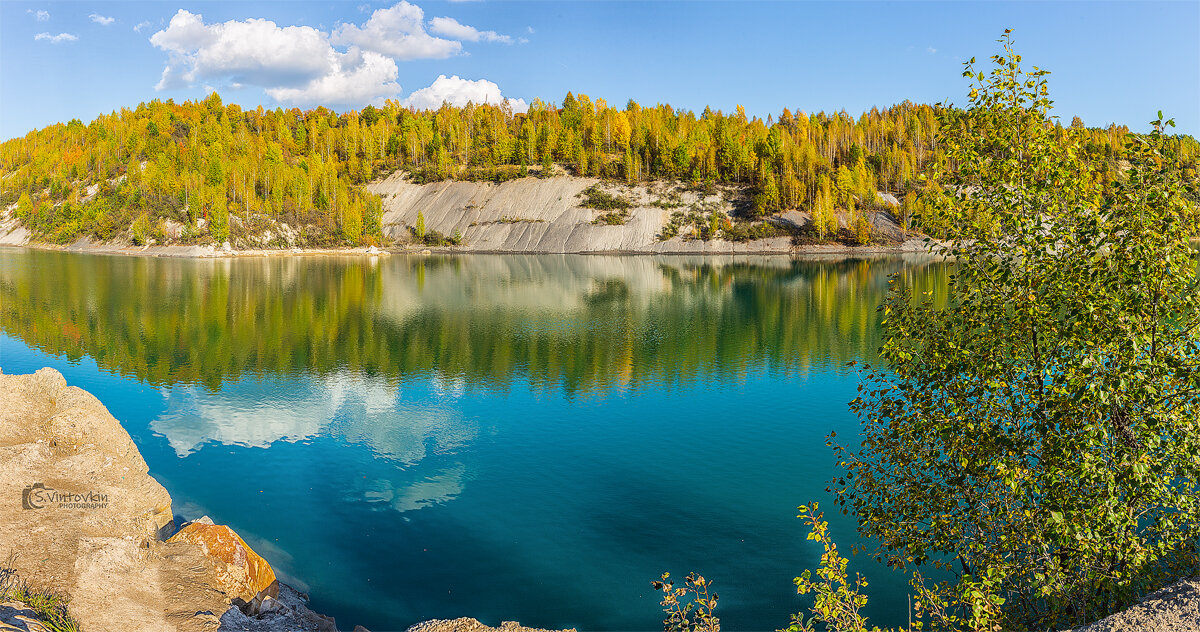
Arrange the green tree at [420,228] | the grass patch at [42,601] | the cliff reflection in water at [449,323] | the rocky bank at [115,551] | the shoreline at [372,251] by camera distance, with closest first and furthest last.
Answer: the grass patch at [42,601] → the rocky bank at [115,551] → the cliff reflection in water at [449,323] → the shoreline at [372,251] → the green tree at [420,228]

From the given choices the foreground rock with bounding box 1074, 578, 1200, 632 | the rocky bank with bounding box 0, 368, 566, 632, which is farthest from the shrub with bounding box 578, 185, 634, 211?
the foreground rock with bounding box 1074, 578, 1200, 632

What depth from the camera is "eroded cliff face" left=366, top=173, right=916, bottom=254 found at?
553 ft

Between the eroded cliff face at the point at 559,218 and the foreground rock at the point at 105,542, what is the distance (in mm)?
148830

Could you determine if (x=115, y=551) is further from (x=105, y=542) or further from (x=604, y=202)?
(x=604, y=202)

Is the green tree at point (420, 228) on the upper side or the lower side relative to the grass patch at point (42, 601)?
upper

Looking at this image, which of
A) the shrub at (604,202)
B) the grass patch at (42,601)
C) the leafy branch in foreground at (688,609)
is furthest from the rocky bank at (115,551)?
the shrub at (604,202)

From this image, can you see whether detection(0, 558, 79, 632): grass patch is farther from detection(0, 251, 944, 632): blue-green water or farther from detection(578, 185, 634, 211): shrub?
detection(578, 185, 634, 211): shrub

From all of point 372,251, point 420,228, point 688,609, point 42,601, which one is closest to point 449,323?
point 42,601

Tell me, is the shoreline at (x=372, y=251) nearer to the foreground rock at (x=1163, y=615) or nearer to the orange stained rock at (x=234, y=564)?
the orange stained rock at (x=234, y=564)

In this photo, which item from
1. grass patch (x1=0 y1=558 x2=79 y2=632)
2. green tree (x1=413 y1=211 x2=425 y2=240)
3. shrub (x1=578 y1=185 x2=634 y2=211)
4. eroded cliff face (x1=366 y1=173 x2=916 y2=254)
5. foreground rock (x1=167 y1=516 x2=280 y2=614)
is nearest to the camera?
grass patch (x1=0 y1=558 x2=79 y2=632)

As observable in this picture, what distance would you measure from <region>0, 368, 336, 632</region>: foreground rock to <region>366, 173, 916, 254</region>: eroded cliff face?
148830 mm

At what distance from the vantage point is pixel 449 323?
191ft

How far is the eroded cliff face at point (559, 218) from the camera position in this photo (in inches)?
6634

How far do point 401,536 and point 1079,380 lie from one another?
16889mm
